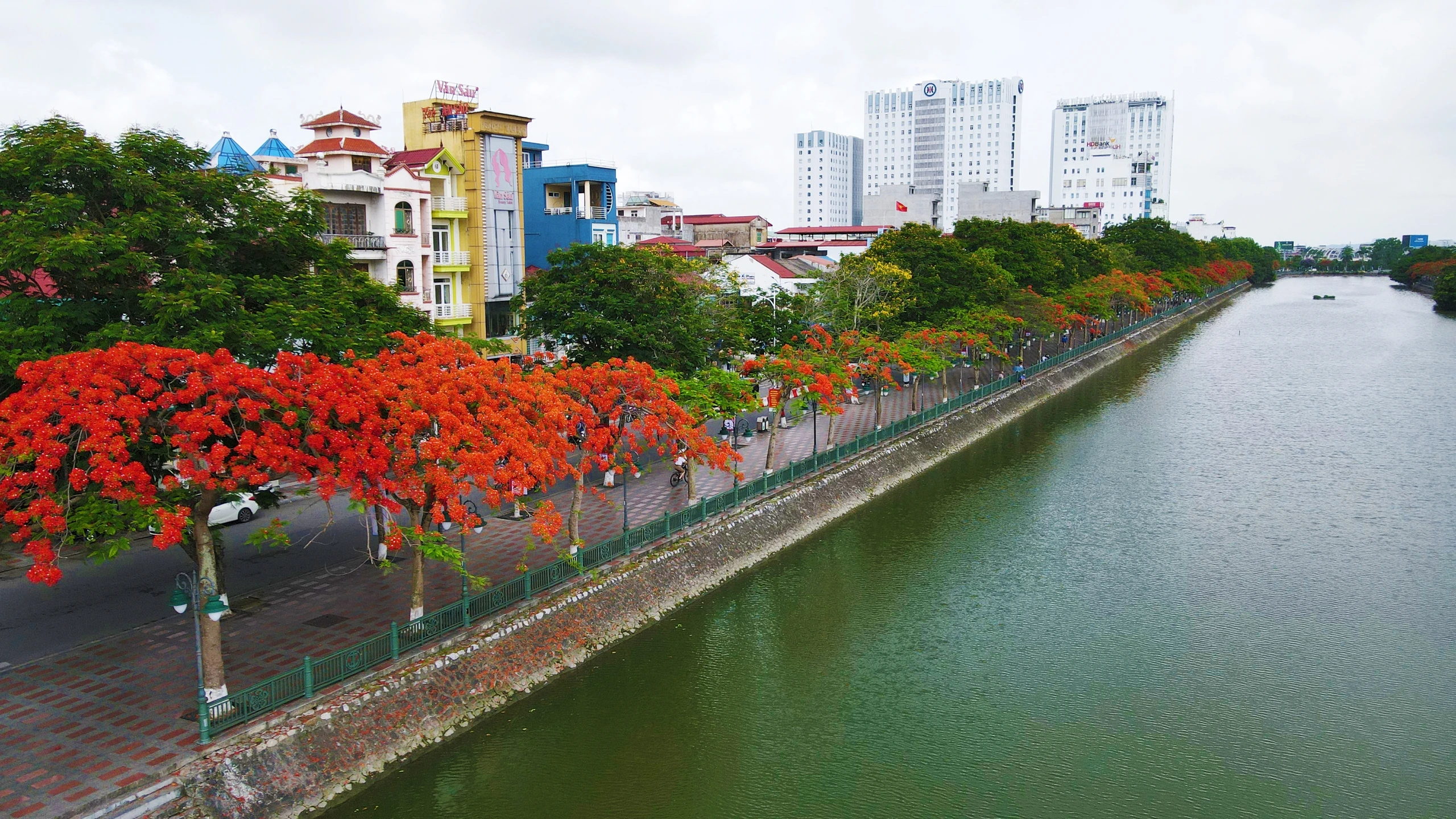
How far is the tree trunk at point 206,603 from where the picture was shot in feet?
51.0

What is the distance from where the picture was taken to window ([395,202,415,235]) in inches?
1566

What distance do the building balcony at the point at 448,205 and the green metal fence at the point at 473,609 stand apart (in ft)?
69.6

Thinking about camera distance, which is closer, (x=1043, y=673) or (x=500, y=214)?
(x=1043, y=673)

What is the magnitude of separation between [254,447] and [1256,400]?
176ft

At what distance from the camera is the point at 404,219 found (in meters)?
40.2

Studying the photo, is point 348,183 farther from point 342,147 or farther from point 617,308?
point 617,308

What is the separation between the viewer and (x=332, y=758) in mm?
15719

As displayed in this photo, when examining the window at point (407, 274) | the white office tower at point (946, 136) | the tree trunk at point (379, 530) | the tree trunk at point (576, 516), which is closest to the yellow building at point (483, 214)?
the window at point (407, 274)

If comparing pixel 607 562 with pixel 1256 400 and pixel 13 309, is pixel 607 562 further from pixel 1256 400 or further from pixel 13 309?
pixel 1256 400

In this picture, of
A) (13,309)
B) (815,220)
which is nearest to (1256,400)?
(13,309)

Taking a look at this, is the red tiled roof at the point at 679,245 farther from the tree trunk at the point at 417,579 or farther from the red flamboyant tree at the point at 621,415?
the tree trunk at the point at 417,579

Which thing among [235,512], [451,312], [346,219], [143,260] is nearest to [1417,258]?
[451,312]

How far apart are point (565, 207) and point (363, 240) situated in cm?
1689

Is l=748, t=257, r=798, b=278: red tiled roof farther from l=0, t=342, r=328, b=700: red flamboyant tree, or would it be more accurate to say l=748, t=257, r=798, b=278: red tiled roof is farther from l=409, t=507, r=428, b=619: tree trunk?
l=0, t=342, r=328, b=700: red flamboyant tree
